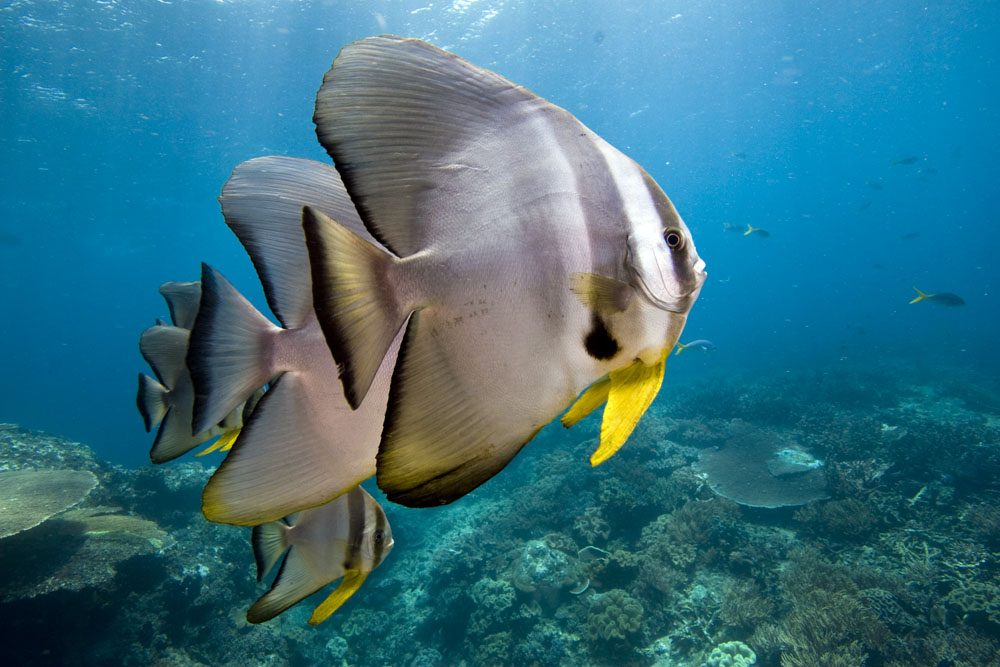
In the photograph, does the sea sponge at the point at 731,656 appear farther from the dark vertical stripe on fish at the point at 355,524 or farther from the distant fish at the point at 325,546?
the dark vertical stripe on fish at the point at 355,524

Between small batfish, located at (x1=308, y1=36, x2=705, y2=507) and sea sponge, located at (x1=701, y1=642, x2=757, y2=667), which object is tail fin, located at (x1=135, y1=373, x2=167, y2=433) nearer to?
small batfish, located at (x1=308, y1=36, x2=705, y2=507)

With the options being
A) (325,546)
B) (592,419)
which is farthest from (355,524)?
(592,419)

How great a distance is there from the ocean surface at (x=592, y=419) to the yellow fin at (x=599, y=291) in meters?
6.33

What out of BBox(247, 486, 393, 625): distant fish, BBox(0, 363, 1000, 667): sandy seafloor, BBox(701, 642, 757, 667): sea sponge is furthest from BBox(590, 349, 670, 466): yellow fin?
BBox(701, 642, 757, 667): sea sponge

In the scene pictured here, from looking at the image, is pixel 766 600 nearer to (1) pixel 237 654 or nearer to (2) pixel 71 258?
(1) pixel 237 654

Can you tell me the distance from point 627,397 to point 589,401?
0.29 feet

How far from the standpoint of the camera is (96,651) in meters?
5.36

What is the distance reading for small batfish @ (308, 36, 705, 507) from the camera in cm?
46

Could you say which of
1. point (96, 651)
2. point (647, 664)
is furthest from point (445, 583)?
point (96, 651)

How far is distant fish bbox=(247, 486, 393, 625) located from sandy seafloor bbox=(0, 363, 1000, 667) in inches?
201

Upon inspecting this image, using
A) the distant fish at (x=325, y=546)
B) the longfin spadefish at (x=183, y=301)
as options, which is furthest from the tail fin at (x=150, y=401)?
the distant fish at (x=325, y=546)

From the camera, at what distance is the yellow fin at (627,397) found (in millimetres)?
531

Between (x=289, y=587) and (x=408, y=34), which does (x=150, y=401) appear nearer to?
(x=289, y=587)

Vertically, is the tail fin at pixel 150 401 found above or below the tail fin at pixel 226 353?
below
